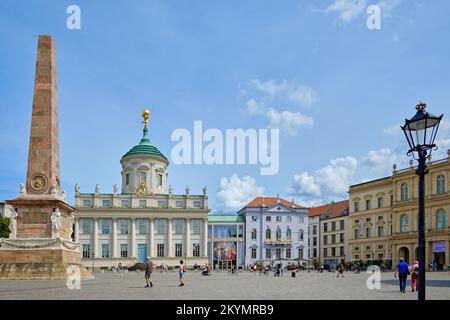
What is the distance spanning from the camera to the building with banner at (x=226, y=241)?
8919 centimetres

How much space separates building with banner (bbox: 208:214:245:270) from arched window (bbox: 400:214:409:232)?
2948 cm

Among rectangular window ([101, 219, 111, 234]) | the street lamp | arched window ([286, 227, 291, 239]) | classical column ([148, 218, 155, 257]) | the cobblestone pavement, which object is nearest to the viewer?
the street lamp

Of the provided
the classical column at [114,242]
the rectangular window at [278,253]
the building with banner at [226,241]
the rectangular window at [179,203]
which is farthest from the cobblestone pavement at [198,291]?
the rectangular window at [278,253]

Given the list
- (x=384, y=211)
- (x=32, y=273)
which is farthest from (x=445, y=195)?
(x=32, y=273)

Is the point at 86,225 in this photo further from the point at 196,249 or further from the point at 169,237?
the point at 196,249

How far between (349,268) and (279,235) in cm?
2064

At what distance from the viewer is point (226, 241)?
9081cm

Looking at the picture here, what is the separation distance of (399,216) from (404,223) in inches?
43.8

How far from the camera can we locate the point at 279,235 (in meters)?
92.2

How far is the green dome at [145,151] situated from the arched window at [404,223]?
37.6 m

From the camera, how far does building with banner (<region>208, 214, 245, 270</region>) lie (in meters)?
89.2

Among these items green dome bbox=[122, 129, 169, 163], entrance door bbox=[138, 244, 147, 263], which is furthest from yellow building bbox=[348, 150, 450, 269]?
entrance door bbox=[138, 244, 147, 263]

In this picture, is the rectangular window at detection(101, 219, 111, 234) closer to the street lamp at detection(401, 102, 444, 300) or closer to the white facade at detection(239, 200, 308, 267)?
the white facade at detection(239, 200, 308, 267)
